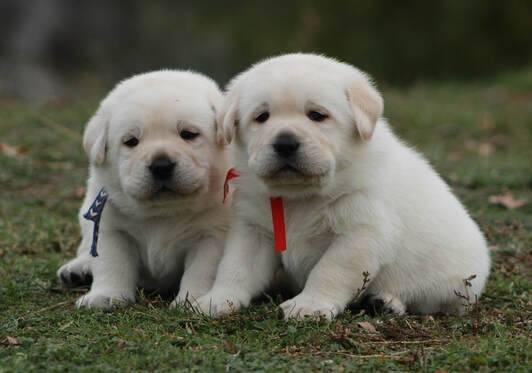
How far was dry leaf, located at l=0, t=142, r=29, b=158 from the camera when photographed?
8045 millimetres

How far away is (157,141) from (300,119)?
0.86 m

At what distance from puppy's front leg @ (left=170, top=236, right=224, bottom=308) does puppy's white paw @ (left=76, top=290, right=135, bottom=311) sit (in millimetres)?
291

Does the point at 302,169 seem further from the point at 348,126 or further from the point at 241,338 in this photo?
the point at 241,338

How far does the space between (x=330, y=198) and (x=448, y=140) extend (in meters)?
6.46

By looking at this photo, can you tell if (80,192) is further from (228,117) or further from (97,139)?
(228,117)

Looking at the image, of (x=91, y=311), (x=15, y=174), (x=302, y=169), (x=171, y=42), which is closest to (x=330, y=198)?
(x=302, y=169)

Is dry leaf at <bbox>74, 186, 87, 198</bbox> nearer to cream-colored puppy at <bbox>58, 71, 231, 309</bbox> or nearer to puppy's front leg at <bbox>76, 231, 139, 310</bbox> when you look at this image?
cream-colored puppy at <bbox>58, 71, 231, 309</bbox>

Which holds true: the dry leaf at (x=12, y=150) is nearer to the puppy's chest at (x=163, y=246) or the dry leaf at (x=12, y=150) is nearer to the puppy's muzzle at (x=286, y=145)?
the puppy's chest at (x=163, y=246)

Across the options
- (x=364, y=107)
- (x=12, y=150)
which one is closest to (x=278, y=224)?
(x=364, y=107)

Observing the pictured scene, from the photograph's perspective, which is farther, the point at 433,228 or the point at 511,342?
the point at 433,228

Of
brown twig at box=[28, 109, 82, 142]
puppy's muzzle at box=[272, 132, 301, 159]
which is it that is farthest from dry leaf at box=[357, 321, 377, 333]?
brown twig at box=[28, 109, 82, 142]

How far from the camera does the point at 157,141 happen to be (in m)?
4.07

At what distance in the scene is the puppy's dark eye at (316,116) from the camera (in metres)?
3.82

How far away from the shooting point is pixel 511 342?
3.38 m
